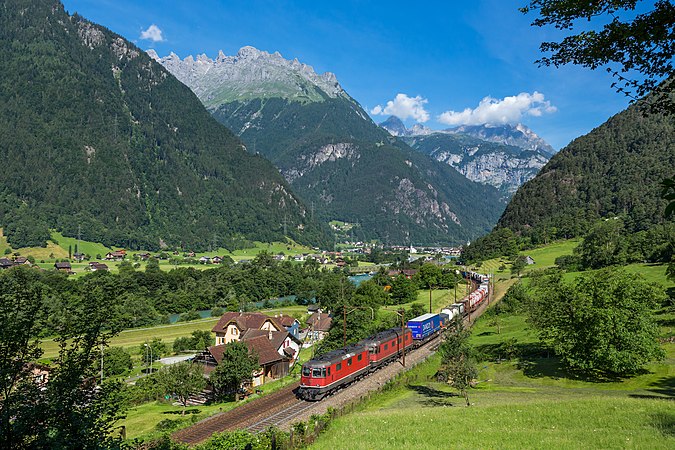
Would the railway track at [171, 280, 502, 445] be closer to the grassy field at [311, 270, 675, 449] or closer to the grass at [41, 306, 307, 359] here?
the grassy field at [311, 270, 675, 449]

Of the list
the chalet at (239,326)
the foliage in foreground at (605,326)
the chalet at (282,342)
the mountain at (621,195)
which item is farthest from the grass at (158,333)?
the mountain at (621,195)

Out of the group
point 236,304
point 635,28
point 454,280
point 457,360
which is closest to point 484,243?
point 454,280

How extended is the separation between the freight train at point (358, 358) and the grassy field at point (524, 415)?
4.37m

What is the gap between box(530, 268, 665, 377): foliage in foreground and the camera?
3431 cm

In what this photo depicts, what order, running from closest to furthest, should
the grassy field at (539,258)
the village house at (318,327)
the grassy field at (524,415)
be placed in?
the grassy field at (524,415), the village house at (318,327), the grassy field at (539,258)

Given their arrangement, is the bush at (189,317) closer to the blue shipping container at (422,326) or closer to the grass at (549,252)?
the blue shipping container at (422,326)

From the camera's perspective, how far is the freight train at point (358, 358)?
37375mm

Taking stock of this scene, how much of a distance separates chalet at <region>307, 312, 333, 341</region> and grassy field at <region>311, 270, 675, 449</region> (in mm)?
45786

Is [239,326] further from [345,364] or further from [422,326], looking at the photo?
[345,364]

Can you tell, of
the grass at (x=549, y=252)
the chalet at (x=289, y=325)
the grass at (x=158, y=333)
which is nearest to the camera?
the grass at (x=158, y=333)

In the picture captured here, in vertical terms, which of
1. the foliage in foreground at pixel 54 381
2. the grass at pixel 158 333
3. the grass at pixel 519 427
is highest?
the foliage in foreground at pixel 54 381

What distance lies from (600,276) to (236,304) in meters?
95.8

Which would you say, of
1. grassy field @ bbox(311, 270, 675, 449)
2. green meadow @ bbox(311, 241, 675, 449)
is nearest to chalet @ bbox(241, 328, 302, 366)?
green meadow @ bbox(311, 241, 675, 449)

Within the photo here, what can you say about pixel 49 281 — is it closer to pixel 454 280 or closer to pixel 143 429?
pixel 143 429
